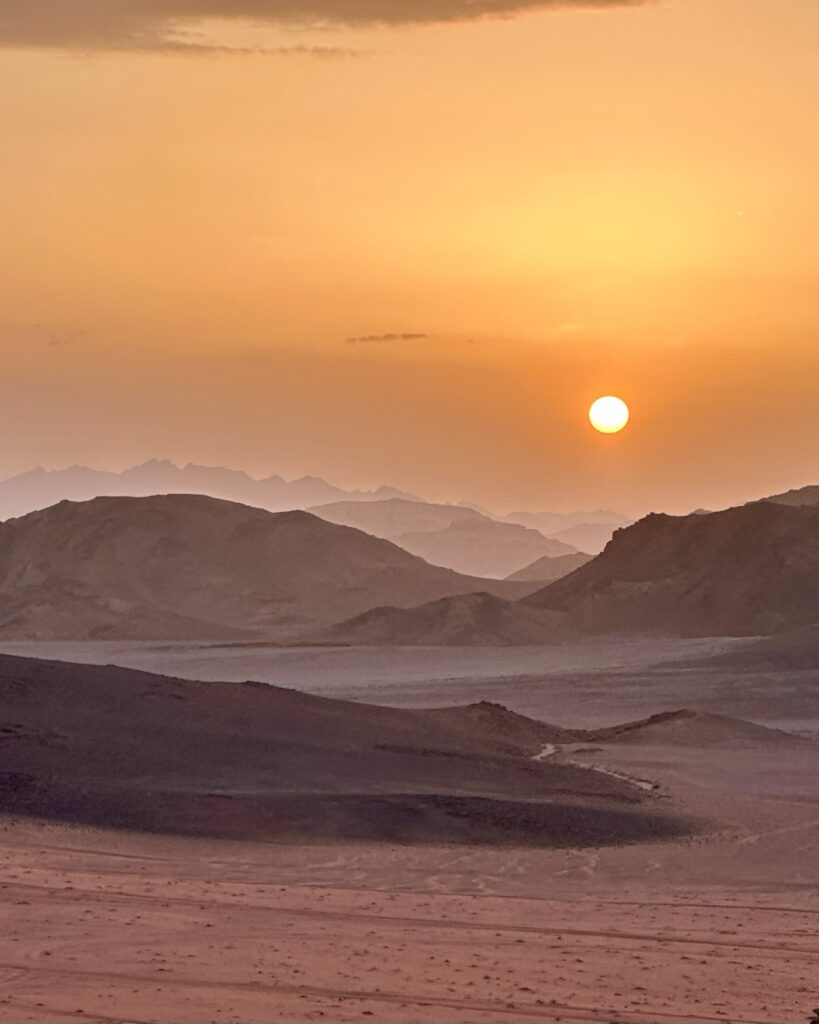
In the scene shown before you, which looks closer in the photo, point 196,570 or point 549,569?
point 196,570

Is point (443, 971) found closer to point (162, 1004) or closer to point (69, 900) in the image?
point (162, 1004)

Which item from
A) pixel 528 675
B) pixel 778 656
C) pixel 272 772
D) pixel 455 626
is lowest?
pixel 272 772

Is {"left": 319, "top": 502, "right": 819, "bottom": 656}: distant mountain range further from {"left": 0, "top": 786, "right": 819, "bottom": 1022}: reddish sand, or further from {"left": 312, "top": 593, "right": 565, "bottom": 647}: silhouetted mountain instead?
{"left": 0, "top": 786, "right": 819, "bottom": 1022}: reddish sand

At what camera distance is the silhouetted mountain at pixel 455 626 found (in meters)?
79.6

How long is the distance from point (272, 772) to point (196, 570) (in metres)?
91.8

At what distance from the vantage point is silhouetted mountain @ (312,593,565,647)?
79562 millimetres

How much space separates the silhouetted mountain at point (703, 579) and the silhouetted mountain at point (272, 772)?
48097 mm

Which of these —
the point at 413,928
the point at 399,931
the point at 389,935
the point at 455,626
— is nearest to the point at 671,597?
the point at 455,626

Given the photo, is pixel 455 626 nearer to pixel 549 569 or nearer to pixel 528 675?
pixel 528 675

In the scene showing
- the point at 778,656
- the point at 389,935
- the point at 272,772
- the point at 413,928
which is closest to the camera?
the point at 389,935

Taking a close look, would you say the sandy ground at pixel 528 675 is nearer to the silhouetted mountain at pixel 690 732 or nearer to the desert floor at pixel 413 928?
the silhouetted mountain at pixel 690 732

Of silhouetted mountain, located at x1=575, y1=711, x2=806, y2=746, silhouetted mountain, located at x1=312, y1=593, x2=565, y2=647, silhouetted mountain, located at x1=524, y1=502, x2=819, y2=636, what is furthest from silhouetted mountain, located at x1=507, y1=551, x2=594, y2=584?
silhouetted mountain, located at x1=575, y1=711, x2=806, y2=746

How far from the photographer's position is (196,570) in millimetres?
116438

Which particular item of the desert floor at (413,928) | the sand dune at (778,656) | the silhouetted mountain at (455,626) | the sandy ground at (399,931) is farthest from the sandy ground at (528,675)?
the sandy ground at (399,931)
